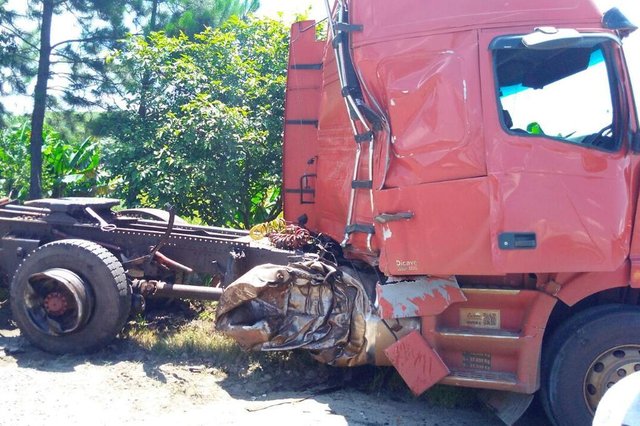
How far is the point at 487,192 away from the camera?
14.6ft

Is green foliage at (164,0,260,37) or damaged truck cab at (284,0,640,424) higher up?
green foliage at (164,0,260,37)

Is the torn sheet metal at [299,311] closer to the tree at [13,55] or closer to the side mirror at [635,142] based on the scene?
the side mirror at [635,142]

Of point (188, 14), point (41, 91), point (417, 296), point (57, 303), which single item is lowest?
point (57, 303)

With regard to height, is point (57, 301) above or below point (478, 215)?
below

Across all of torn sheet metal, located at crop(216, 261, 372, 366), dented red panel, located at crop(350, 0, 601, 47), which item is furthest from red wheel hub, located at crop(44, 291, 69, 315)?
dented red panel, located at crop(350, 0, 601, 47)

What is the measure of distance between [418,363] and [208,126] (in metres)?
5.15

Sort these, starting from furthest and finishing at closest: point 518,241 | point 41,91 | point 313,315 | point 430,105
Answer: point 41,91 < point 313,315 < point 430,105 < point 518,241

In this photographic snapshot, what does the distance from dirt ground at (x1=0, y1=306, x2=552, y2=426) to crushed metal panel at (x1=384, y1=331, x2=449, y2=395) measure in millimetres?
328

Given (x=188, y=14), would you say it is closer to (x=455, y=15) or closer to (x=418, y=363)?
(x=455, y=15)

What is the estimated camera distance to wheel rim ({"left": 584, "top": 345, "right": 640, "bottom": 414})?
4.56m

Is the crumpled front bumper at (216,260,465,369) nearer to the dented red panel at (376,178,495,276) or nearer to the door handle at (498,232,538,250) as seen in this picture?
the dented red panel at (376,178,495,276)

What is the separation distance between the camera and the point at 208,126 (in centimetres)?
902

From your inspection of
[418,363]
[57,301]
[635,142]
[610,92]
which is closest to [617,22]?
[610,92]

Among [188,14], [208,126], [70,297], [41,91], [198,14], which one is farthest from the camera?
[198,14]
